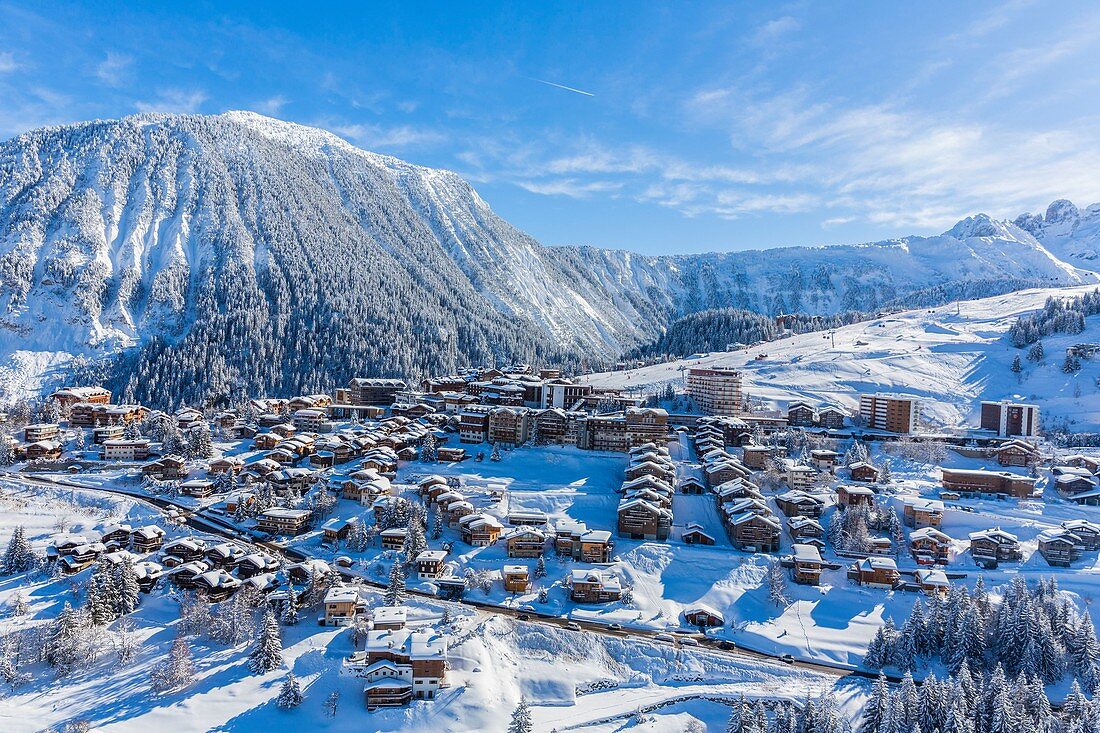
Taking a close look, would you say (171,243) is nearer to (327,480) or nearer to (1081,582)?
(327,480)

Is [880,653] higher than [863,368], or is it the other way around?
[863,368]

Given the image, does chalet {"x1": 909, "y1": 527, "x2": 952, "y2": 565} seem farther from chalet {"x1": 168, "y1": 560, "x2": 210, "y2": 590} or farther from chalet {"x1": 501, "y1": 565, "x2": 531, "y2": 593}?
chalet {"x1": 168, "y1": 560, "x2": 210, "y2": 590}

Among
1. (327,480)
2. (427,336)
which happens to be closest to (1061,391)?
(327,480)

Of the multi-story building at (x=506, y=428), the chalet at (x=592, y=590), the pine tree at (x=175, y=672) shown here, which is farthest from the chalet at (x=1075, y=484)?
the pine tree at (x=175, y=672)

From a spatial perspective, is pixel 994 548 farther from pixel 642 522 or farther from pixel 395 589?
pixel 395 589

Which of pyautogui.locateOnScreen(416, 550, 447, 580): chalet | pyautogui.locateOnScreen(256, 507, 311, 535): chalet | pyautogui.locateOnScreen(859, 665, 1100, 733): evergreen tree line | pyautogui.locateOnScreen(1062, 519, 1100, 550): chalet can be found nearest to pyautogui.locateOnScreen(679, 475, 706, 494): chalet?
pyautogui.locateOnScreen(416, 550, 447, 580): chalet

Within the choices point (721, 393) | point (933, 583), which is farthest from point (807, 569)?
point (721, 393)
